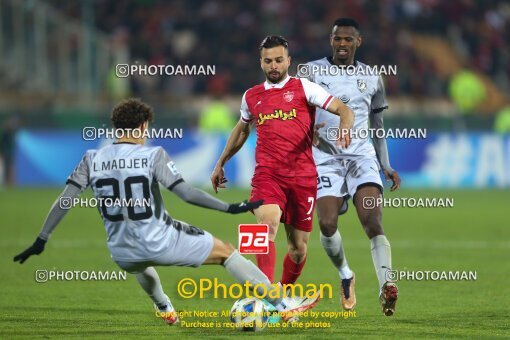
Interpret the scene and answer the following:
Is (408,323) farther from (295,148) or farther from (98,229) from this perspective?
(98,229)

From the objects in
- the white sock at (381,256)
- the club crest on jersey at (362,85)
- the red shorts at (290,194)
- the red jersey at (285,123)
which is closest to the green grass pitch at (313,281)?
the white sock at (381,256)

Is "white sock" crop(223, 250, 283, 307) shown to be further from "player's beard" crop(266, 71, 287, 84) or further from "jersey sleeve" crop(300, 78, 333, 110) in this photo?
"player's beard" crop(266, 71, 287, 84)

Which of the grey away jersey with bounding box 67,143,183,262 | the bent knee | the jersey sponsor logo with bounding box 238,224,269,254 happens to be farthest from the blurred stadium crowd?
the grey away jersey with bounding box 67,143,183,262

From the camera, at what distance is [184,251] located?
7.21 m

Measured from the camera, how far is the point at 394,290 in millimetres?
8188

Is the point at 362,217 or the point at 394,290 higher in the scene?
the point at 362,217

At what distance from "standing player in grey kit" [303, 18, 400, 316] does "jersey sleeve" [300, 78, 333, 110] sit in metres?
0.76

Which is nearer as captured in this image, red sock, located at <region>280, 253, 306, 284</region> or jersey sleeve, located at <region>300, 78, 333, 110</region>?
Answer: jersey sleeve, located at <region>300, 78, 333, 110</region>

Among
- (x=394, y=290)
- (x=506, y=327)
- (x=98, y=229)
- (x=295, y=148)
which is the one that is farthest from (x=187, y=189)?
(x=98, y=229)

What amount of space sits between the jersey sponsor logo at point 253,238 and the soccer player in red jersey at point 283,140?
12 cm

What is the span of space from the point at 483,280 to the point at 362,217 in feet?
8.41

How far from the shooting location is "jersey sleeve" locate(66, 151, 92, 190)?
7.20m

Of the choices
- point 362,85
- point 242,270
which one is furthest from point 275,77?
point 242,270

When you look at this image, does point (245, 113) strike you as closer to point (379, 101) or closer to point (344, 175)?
point (344, 175)
